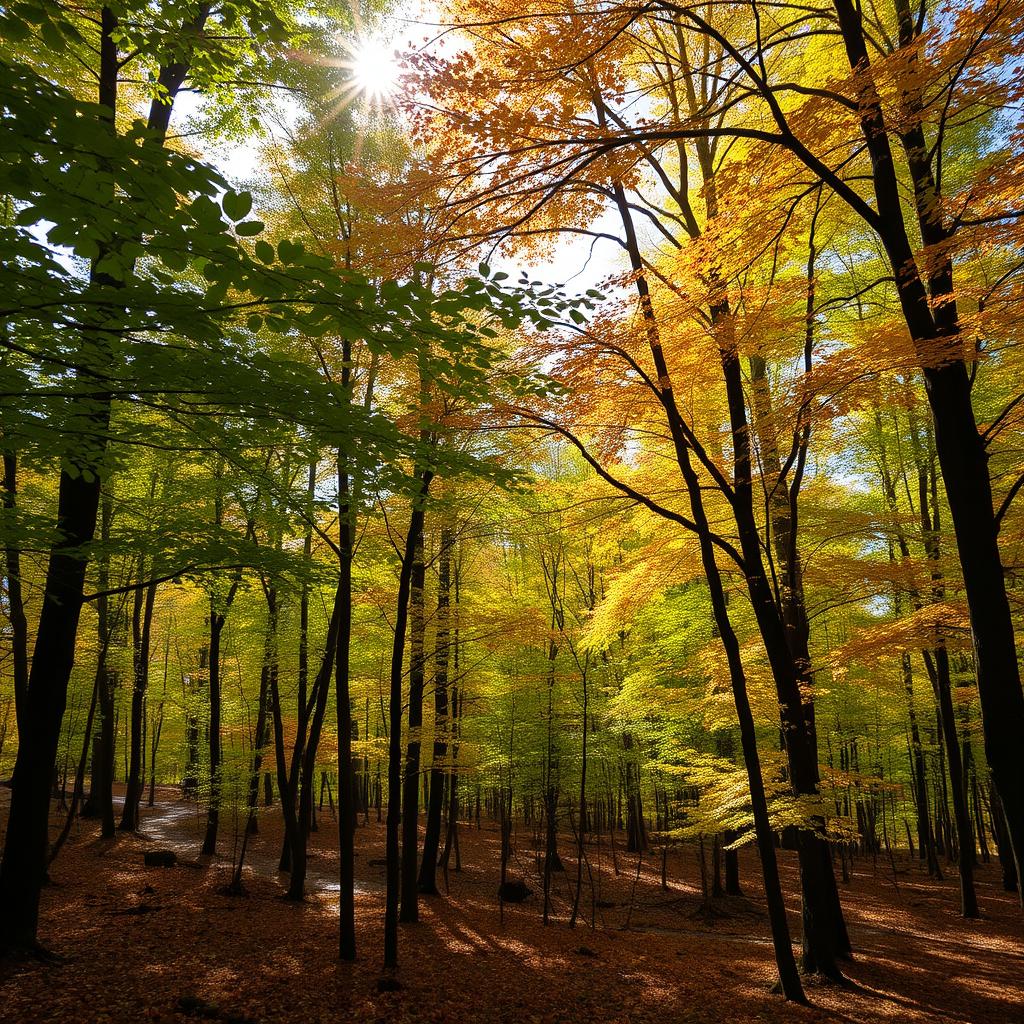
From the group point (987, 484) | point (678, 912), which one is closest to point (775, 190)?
point (987, 484)

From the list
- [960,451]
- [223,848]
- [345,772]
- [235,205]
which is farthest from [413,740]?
[223,848]

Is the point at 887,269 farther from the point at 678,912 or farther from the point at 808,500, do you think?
the point at 678,912

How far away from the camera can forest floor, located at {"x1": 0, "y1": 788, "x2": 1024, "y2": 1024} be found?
619 centimetres

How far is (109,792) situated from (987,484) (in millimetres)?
20588

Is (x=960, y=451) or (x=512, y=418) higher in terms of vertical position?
(x=512, y=418)

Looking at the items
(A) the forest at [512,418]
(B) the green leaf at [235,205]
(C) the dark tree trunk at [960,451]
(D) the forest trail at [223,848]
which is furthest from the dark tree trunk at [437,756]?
(B) the green leaf at [235,205]

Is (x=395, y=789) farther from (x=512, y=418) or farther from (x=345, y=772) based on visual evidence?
(x=512, y=418)

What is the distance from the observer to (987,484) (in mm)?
4527

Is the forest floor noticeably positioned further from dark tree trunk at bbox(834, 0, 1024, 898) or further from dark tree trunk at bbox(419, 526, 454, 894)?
dark tree trunk at bbox(834, 0, 1024, 898)

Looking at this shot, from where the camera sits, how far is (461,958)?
8.53 m

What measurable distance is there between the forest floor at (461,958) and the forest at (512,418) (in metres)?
0.09

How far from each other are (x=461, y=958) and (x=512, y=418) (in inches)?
319

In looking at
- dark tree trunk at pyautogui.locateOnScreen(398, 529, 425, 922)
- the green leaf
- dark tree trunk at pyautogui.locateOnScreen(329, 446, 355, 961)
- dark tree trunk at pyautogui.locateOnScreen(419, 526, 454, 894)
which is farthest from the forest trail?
the green leaf

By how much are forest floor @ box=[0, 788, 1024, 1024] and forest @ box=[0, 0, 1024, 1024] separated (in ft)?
0.30
